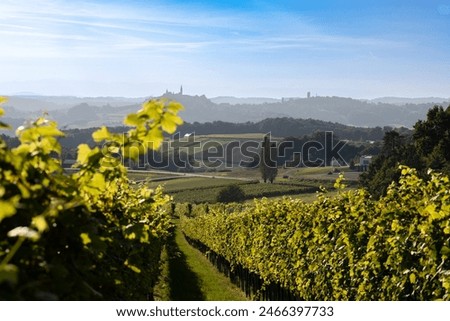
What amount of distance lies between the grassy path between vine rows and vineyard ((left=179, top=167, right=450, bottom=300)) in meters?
2.90

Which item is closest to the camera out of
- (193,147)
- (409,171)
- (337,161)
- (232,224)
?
(409,171)

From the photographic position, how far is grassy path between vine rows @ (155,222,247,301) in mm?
18109

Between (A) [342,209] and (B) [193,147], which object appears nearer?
(A) [342,209]

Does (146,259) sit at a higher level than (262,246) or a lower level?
→ higher

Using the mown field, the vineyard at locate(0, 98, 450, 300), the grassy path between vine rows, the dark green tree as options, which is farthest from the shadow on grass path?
the mown field

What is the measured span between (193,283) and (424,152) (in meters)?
32.4

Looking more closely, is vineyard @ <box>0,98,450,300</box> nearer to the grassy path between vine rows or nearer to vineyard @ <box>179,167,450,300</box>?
vineyard @ <box>179,167,450,300</box>

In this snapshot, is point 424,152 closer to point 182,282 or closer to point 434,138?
point 434,138

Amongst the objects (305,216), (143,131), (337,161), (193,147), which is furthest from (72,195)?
(193,147)

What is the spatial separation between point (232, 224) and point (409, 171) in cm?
1453

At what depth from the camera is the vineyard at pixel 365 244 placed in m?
5.87
